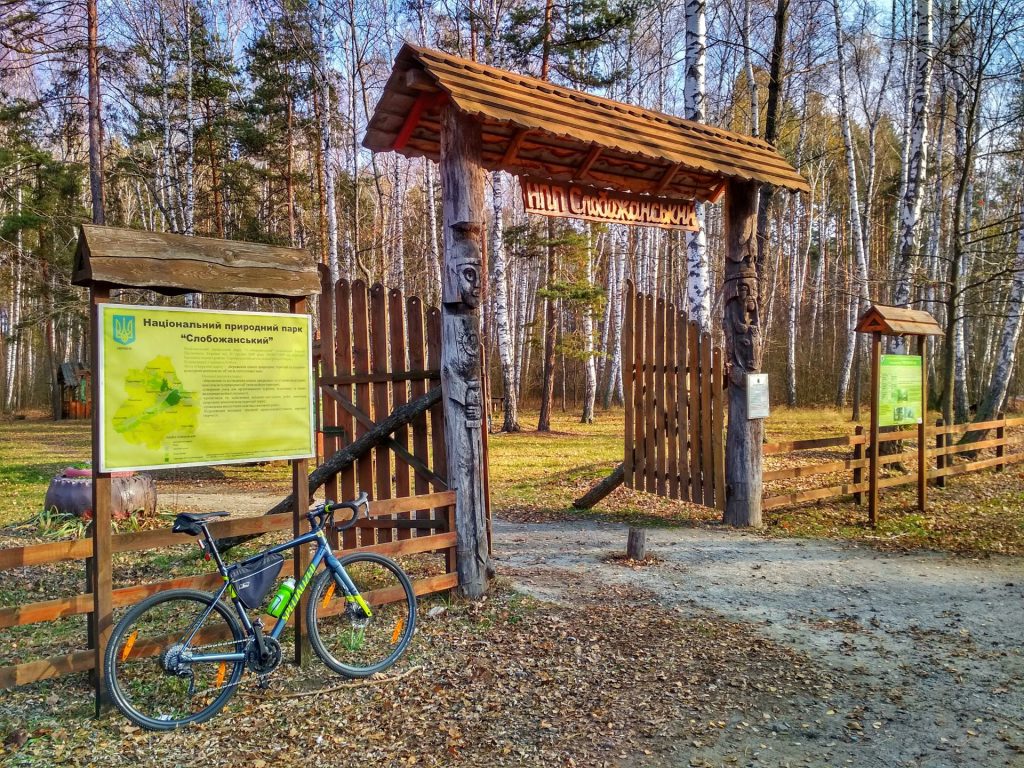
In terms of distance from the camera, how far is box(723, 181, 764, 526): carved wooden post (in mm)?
8078

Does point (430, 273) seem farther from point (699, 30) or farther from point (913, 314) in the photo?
point (913, 314)

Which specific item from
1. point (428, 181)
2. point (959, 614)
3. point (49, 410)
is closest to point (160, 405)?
point (959, 614)

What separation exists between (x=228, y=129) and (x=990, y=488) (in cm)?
2141

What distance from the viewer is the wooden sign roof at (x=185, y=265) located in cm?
359

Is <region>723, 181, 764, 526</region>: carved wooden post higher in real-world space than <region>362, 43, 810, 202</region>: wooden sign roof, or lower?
lower

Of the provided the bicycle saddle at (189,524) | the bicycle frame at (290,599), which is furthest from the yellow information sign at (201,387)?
the bicycle frame at (290,599)

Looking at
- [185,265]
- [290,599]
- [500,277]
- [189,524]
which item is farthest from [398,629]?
[500,277]

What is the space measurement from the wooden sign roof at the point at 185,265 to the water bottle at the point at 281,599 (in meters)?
1.75

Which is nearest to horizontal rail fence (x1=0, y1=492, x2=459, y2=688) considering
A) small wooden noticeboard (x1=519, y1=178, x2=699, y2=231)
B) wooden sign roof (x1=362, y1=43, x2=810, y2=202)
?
small wooden noticeboard (x1=519, y1=178, x2=699, y2=231)

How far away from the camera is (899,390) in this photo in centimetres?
914

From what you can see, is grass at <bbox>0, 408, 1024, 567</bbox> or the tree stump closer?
the tree stump

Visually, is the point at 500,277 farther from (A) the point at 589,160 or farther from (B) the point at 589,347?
(A) the point at 589,160

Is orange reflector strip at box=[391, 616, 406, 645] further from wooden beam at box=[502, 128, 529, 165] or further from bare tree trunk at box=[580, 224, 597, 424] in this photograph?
bare tree trunk at box=[580, 224, 597, 424]

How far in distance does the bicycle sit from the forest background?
8803mm
